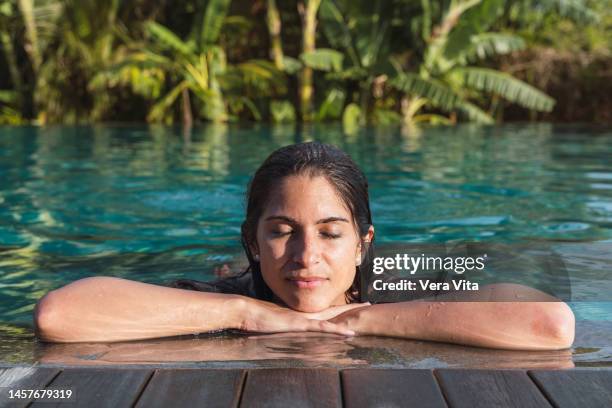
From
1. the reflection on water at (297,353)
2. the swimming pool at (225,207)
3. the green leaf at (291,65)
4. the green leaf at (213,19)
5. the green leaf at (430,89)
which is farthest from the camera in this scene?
the green leaf at (291,65)

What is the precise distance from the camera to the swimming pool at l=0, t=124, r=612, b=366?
4.14 metres

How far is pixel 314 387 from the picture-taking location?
2125 millimetres

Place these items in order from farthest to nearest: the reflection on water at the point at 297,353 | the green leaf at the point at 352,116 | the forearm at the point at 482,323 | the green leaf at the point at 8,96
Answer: the green leaf at the point at 8,96 < the green leaf at the point at 352,116 < the forearm at the point at 482,323 < the reflection on water at the point at 297,353

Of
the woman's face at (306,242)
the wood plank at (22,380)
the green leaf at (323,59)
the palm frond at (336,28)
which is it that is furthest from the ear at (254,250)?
the palm frond at (336,28)

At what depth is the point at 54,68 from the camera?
2005 centimetres

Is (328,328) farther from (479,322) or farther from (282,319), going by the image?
(479,322)

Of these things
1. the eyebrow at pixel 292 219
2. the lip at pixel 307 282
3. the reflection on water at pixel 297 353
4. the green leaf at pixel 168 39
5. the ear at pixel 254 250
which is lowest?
the reflection on water at pixel 297 353

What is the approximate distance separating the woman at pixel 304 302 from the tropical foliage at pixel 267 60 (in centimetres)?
1496

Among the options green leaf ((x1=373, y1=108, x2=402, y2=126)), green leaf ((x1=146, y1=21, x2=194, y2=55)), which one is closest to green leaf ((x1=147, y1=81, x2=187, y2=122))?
green leaf ((x1=146, y1=21, x2=194, y2=55))

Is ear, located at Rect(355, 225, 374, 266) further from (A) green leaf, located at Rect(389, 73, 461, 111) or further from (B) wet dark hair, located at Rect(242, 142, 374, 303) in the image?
(A) green leaf, located at Rect(389, 73, 461, 111)

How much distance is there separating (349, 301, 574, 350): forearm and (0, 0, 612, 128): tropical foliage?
15.0 meters

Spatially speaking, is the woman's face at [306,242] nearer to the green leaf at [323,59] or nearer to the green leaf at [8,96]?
the green leaf at [323,59]

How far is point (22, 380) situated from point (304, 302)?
100 centimetres

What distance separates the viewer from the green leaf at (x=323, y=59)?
712 inches
